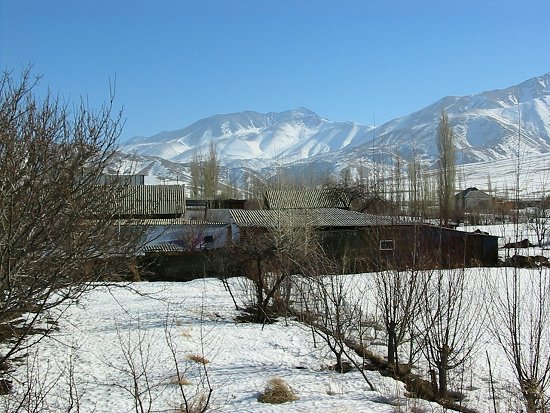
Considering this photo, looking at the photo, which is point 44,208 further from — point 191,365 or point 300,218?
point 300,218

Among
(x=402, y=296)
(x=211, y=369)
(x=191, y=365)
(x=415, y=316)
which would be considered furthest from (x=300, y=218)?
(x=402, y=296)

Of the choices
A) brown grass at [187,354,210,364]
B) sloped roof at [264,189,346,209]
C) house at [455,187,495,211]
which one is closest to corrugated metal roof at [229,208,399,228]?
sloped roof at [264,189,346,209]

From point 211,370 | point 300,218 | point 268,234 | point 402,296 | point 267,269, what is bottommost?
point 211,370

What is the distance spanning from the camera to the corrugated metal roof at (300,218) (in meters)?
29.4

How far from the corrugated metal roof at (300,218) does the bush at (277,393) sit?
18124 mm

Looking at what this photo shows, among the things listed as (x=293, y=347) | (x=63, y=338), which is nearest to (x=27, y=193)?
(x=63, y=338)

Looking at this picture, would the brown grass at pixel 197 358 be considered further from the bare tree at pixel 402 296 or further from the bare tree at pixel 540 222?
the bare tree at pixel 540 222

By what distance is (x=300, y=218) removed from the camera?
3009 centimetres

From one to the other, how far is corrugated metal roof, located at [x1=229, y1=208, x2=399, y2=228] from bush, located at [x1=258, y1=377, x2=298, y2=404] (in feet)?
59.5

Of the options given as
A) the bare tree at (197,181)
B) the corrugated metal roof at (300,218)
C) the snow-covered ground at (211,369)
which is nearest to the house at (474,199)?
the bare tree at (197,181)

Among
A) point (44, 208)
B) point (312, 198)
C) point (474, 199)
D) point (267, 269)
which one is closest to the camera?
point (44, 208)

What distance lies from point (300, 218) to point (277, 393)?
2084 centimetres

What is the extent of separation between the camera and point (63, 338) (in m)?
13.5

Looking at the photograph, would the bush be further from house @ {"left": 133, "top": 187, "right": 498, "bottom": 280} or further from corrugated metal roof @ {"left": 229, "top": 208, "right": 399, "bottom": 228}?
corrugated metal roof @ {"left": 229, "top": 208, "right": 399, "bottom": 228}
